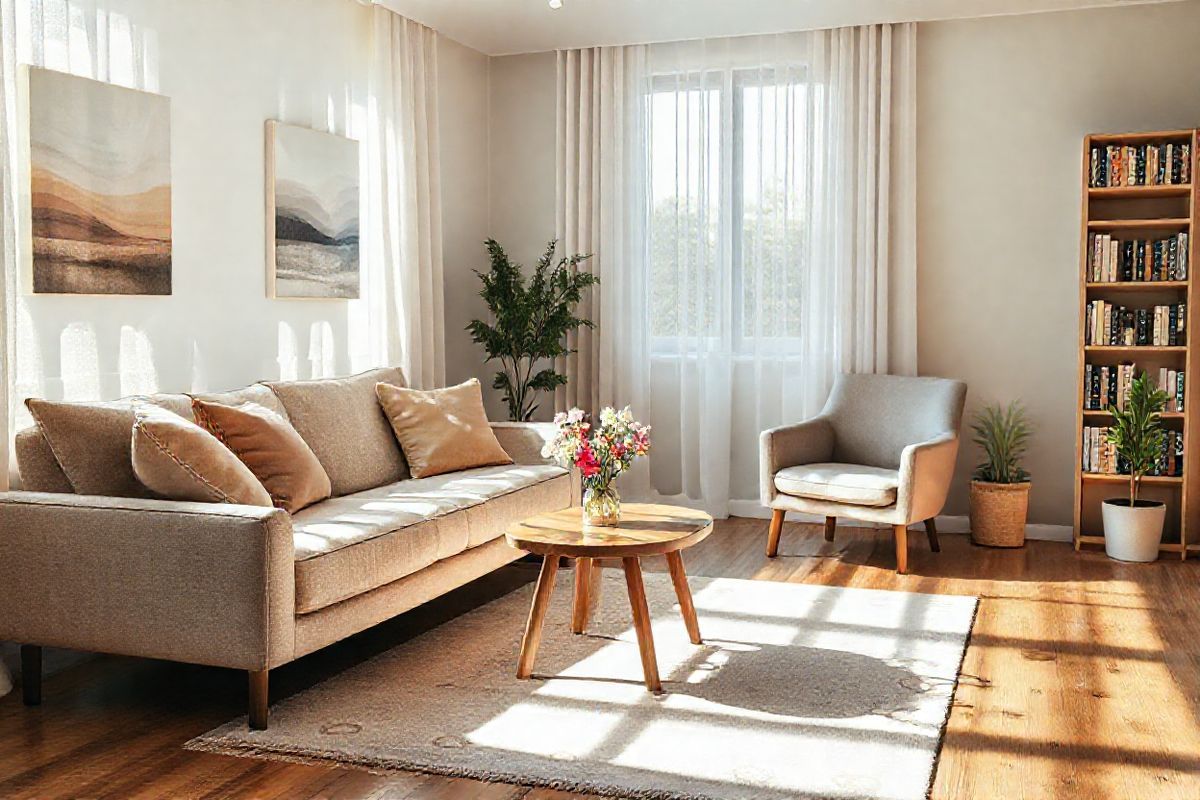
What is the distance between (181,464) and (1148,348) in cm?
423

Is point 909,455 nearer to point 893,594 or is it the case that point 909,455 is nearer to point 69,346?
point 893,594

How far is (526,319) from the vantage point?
618 centimetres

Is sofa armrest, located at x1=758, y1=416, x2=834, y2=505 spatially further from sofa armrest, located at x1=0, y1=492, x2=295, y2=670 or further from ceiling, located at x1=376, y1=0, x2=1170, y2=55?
sofa armrest, located at x1=0, y1=492, x2=295, y2=670

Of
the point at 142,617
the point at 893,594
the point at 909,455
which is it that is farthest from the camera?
the point at 909,455

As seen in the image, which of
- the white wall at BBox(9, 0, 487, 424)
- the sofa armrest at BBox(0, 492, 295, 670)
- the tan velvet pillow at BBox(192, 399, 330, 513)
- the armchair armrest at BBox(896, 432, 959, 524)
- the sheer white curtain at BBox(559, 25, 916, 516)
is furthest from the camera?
the sheer white curtain at BBox(559, 25, 916, 516)

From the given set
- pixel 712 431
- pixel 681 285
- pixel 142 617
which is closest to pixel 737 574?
pixel 712 431

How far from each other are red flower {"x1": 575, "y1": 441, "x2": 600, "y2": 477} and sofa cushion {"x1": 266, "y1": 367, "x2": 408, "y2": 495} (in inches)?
43.4

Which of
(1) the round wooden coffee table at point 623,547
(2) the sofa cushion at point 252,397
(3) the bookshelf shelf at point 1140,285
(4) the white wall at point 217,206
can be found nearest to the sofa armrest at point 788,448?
(3) the bookshelf shelf at point 1140,285

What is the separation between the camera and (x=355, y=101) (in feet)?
17.8

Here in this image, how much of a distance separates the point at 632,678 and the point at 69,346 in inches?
81.5

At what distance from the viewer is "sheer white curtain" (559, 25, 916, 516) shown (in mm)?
6027

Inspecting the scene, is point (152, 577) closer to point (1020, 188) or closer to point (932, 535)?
point (932, 535)

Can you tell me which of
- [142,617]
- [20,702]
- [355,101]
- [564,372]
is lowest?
[20,702]

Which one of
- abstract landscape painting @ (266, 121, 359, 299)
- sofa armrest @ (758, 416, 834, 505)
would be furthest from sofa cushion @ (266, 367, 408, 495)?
sofa armrest @ (758, 416, 834, 505)
